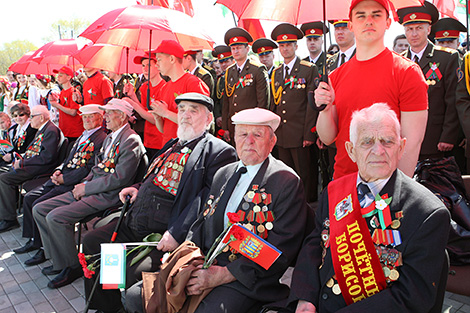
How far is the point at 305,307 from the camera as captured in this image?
77.7 inches

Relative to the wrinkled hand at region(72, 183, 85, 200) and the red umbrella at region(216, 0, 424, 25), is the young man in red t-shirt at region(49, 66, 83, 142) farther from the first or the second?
the red umbrella at region(216, 0, 424, 25)

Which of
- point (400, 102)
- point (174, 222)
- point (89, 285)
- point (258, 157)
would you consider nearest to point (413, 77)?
point (400, 102)

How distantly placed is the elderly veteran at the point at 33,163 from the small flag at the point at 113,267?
3.49m

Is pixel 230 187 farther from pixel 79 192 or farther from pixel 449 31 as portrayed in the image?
pixel 449 31

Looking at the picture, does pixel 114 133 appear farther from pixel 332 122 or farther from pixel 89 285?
pixel 332 122

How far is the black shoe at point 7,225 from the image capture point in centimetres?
560

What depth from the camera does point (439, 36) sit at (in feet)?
16.7

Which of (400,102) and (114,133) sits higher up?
(400,102)

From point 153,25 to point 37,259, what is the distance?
285 centimetres

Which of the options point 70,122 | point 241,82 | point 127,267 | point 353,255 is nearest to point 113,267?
point 127,267

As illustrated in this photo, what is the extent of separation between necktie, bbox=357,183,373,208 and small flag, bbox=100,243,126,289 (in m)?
1.50

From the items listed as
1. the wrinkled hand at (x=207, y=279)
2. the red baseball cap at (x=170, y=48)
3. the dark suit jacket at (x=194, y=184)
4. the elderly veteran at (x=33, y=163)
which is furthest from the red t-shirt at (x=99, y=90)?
the wrinkled hand at (x=207, y=279)

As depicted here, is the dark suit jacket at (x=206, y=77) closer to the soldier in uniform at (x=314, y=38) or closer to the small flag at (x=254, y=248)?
the soldier in uniform at (x=314, y=38)

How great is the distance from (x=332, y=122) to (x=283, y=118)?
2.76m
